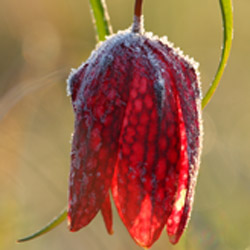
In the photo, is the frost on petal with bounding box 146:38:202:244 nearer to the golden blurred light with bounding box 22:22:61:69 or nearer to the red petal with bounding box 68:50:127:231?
the red petal with bounding box 68:50:127:231

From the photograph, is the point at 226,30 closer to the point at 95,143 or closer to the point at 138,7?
Result: the point at 138,7

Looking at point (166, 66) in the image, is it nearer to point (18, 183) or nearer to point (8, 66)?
point (18, 183)

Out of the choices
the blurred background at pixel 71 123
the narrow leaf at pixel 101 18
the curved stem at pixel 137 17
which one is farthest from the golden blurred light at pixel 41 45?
the curved stem at pixel 137 17

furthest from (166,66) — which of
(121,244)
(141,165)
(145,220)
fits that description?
(121,244)

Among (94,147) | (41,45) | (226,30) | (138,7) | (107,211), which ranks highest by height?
(41,45)

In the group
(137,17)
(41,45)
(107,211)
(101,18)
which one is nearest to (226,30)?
(137,17)

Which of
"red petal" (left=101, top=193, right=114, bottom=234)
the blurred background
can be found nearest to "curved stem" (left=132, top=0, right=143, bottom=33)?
"red petal" (left=101, top=193, right=114, bottom=234)
